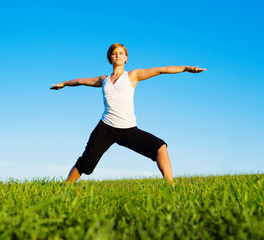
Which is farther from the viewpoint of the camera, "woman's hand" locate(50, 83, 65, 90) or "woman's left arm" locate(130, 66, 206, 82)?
"woman's hand" locate(50, 83, 65, 90)

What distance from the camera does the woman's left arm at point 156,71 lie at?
17.0 feet

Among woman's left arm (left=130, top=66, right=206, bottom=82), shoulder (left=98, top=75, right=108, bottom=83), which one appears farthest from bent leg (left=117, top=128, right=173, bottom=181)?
shoulder (left=98, top=75, right=108, bottom=83)

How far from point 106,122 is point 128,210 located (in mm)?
3048

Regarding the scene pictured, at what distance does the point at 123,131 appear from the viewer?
5.32 metres

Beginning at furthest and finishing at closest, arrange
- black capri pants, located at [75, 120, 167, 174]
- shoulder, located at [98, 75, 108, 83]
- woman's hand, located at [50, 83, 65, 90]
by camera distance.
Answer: woman's hand, located at [50, 83, 65, 90] → shoulder, located at [98, 75, 108, 83] → black capri pants, located at [75, 120, 167, 174]

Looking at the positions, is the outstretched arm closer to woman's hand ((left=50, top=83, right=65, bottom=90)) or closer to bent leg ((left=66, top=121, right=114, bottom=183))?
bent leg ((left=66, top=121, right=114, bottom=183))

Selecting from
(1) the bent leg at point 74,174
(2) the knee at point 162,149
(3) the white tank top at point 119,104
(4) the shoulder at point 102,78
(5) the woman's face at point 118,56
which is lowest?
(1) the bent leg at point 74,174

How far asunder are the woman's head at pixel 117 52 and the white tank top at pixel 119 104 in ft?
1.53

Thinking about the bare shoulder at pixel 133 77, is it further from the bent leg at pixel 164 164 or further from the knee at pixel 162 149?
the bent leg at pixel 164 164

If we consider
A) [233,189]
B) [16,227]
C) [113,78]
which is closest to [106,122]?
[113,78]

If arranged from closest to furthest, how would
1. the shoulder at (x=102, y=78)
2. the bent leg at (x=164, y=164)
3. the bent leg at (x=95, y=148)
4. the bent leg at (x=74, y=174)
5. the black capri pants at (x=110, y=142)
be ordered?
1. the bent leg at (x=164, y=164)
2. the black capri pants at (x=110, y=142)
3. the bent leg at (x=95, y=148)
4. the bent leg at (x=74, y=174)
5. the shoulder at (x=102, y=78)

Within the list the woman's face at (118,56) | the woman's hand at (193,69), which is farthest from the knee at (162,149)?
the woman's face at (118,56)

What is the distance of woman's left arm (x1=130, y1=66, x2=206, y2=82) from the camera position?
5.19 metres

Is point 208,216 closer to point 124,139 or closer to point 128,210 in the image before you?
point 128,210
